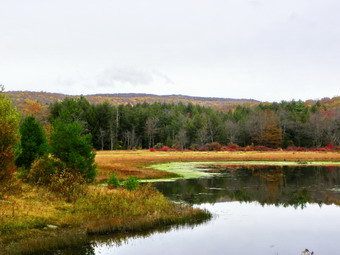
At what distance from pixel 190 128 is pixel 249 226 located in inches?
3763

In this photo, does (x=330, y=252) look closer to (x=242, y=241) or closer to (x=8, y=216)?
(x=242, y=241)

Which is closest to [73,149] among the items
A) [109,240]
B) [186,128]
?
[109,240]

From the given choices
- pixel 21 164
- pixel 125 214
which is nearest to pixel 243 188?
pixel 125 214

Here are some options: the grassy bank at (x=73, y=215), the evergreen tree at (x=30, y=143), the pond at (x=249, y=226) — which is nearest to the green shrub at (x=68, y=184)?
the grassy bank at (x=73, y=215)

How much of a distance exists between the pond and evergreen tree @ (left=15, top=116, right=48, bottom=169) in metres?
9.81

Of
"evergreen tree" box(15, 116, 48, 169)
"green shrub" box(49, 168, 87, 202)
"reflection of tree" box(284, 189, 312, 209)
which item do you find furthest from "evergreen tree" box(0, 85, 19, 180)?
"reflection of tree" box(284, 189, 312, 209)

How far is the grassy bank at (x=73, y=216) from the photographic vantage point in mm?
14711

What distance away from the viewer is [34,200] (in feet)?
63.1

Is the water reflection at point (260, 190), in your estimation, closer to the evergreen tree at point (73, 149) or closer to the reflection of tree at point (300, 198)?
the reflection of tree at point (300, 198)

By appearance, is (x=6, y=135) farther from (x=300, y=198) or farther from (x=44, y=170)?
(x=300, y=198)

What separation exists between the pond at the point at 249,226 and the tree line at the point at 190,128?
72898mm

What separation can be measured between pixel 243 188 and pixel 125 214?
15130 millimetres

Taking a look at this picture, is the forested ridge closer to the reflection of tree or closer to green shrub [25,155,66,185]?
the reflection of tree

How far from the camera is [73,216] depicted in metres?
17.4
